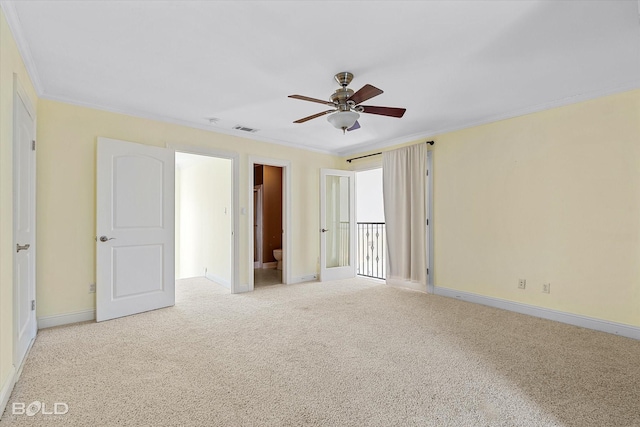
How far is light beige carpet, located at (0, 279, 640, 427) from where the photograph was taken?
1771 millimetres

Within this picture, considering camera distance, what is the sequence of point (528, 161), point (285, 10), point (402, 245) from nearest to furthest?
1. point (285, 10)
2. point (528, 161)
3. point (402, 245)

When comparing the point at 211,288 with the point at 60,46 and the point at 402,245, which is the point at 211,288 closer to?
the point at 402,245

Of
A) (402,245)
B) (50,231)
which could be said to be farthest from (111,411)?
(402,245)

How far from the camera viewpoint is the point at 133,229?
3.59 metres

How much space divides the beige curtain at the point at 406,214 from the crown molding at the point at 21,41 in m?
4.31

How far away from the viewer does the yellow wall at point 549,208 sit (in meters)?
3.02

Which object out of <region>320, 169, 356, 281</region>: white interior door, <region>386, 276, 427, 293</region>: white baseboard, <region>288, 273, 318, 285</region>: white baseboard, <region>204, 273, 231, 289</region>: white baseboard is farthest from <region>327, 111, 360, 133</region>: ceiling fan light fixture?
<region>204, 273, 231, 289</region>: white baseboard

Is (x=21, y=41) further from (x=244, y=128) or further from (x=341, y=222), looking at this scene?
(x=341, y=222)

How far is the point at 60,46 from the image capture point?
7.74 feet

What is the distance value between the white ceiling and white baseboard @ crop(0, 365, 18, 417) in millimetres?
2268

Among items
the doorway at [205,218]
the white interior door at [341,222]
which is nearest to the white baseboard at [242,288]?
the doorway at [205,218]

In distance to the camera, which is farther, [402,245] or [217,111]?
[402,245]

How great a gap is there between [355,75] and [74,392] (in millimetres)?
3131

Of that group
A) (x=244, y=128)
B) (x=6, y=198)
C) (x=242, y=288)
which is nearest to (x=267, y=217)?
(x=242, y=288)
